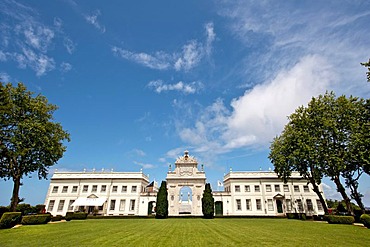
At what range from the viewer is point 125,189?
139 feet

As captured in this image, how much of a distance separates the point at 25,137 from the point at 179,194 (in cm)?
2623

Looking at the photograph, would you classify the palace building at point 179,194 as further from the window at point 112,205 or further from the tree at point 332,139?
the tree at point 332,139

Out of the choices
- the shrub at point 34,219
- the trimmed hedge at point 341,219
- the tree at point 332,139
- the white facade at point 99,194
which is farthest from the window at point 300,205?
the shrub at point 34,219

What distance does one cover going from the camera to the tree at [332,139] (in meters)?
22.4

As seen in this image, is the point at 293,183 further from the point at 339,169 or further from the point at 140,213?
the point at 140,213

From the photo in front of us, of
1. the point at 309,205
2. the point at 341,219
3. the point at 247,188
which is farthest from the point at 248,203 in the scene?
Answer: the point at 341,219

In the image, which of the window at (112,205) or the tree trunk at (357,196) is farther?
the window at (112,205)

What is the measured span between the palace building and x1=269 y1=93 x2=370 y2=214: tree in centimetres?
1496

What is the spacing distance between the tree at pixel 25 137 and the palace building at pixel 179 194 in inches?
658

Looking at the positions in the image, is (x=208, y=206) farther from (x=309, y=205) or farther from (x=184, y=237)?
(x=184, y=237)

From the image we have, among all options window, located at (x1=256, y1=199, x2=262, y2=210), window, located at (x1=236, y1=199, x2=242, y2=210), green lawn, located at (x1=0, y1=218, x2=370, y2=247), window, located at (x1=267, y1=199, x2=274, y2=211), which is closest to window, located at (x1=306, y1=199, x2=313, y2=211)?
window, located at (x1=267, y1=199, x2=274, y2=211)

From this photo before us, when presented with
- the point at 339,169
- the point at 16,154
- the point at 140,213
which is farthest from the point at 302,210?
the point at 16,154

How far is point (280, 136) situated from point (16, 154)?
32933mm

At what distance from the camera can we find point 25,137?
23.0 m
